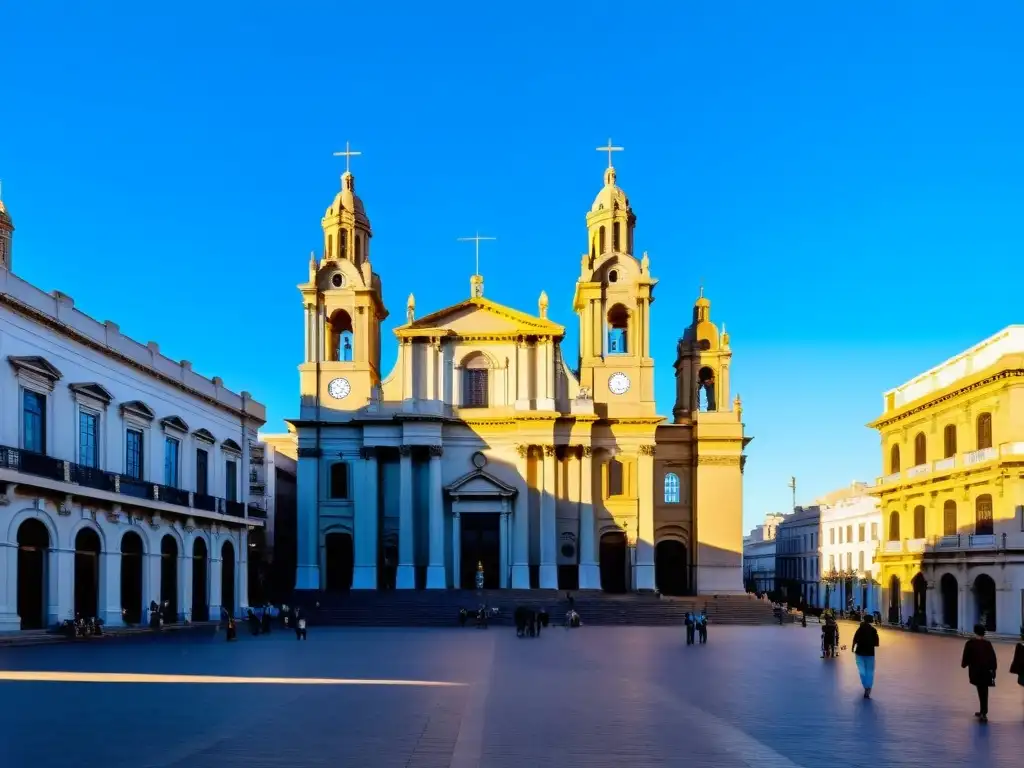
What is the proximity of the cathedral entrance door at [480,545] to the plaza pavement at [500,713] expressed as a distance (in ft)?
95.1

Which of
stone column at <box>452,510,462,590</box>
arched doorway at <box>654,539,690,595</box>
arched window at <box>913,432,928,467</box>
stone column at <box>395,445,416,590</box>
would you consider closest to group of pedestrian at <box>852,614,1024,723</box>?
arched window at <box>913,432,928,467</box>

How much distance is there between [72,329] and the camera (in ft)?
109

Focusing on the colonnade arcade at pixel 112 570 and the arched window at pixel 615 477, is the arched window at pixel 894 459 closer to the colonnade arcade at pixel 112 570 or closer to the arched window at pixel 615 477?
the arched window at pixel 615 477

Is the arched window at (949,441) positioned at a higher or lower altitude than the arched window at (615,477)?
higher

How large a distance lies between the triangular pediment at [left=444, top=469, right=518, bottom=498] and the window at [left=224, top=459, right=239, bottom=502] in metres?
11.6

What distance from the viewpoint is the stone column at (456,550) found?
55.6 m

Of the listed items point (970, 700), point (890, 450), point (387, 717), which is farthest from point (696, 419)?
point (387, 717)

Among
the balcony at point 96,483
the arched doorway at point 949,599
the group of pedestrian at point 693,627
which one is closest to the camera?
the balcony at point 96,483

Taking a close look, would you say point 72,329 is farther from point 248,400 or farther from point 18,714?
point 18,714

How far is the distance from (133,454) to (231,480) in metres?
10.5

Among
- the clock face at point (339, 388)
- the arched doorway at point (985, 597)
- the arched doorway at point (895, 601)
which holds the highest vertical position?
the clock face at point (339, 388)

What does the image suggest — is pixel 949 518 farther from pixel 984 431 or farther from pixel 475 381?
pixel 475 381

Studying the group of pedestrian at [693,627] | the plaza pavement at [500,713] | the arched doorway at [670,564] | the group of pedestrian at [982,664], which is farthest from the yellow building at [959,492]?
the group of pedestrian at [982,664]

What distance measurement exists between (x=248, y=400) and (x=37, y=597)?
19799mm
